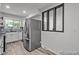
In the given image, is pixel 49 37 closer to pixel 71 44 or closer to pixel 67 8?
pixel 71 44

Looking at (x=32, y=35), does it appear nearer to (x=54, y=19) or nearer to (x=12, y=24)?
(x=54, y=19)

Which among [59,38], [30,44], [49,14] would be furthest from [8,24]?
[59,38]

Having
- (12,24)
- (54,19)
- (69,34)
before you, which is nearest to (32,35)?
(54,19)

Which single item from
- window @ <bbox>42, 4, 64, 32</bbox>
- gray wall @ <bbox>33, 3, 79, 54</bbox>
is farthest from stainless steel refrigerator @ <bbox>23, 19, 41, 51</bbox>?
gray wall @ <bbox>33, 3, 79, 54</bbox>

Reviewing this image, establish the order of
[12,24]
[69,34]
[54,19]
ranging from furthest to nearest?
[12,24], [54,19], [69,34]

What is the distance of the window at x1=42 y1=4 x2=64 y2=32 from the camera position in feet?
7.69

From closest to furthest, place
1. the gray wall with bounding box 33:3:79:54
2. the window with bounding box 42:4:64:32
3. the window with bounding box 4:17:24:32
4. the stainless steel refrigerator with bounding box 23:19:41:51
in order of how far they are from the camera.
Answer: the gray wall with bounding box 33:3:79:54, the window with bounding box 42:4:64:32, the stainless steel refrigerator with bounding box 23:19:41:51, the window with bounding box 4:17:24:32

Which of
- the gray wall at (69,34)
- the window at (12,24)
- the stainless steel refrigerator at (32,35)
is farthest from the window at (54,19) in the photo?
the window at (12,24)

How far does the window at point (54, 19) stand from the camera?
2344mm

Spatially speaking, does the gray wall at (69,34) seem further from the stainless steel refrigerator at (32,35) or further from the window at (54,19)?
the stainless steel refrigerator at (32,35)

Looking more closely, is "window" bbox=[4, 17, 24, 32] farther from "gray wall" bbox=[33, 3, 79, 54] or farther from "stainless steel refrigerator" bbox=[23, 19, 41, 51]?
"gray wall" bbox=[33, 3, 79, 54]

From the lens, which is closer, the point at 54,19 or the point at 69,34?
the point at 69,34

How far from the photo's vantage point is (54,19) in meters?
2.62

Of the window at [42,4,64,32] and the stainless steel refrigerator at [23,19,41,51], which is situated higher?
the window at [42,4,64,32]
